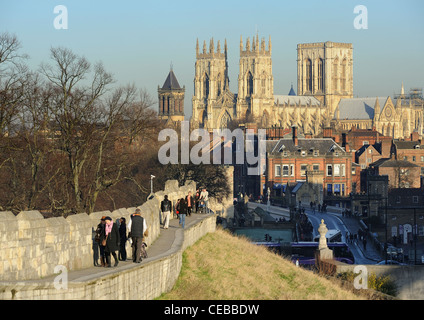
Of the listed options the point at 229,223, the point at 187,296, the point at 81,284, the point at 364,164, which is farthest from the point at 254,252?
the point at 364,164

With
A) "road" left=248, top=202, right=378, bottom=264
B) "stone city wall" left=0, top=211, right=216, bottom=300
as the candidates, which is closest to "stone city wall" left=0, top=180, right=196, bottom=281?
"stone city wall" left=0, top=211, right=216, bottom=300

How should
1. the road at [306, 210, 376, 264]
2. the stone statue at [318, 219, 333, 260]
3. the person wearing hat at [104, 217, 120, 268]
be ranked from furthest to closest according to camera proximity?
1. the road at [306, 210, 376, 264]
2. the stone statue at [318, 219, 333, 260]
3. the person wearing hat at [104, 217, 120, 268]

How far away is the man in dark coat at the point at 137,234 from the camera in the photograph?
21.0 metres

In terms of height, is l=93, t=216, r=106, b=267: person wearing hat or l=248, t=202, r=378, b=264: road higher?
l=93, t=216, r=106, b=267: person wearing hat

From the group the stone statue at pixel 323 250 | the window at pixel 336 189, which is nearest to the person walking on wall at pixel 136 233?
the stone statue at pixel 323 250

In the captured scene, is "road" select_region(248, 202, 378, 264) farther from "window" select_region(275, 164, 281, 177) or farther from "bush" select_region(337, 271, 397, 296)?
"bush" select_region(337, 271, 397, 296)

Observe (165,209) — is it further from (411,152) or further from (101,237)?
(411,152)

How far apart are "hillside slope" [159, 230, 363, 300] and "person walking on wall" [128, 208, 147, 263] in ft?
3.65

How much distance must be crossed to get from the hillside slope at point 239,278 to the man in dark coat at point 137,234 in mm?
1096

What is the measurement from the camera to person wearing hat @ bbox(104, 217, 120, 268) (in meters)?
19.8

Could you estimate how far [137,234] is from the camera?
2156 cm

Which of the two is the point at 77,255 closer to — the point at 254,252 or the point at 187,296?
Result: the point at 187,296

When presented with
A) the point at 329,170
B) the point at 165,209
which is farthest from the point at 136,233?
the point at 329,170

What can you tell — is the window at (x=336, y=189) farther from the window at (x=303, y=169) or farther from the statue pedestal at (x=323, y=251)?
the statue pedestal at (x=323, y=251)
